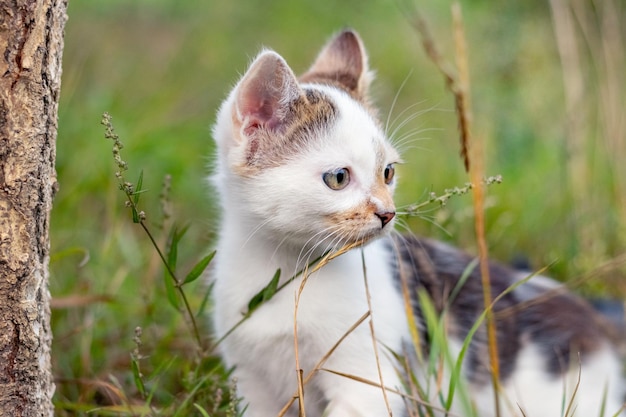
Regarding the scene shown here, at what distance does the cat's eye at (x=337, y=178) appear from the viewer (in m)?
2.23

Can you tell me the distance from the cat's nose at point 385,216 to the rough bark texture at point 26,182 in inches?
33.7

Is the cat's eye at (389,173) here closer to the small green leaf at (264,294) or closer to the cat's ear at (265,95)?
the cat's ear at (265,95)

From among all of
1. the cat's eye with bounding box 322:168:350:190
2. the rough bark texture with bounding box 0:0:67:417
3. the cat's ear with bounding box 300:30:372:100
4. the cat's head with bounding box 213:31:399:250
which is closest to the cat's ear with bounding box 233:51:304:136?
the cat's head with bounding box 213:31:399:250


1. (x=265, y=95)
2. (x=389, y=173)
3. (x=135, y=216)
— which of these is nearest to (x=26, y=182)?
(x=135, y=216)

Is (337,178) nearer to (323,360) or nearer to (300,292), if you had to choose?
(300,292)

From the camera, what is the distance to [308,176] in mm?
2258

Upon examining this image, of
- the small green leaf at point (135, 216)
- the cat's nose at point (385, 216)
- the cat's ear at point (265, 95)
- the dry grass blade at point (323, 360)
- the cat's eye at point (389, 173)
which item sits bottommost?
the dry grass blade at point (323, 360)

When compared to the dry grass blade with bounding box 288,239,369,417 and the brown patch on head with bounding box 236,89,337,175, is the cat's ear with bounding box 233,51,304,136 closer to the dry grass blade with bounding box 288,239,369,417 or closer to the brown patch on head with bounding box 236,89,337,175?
the brown patch on head with bounding box 236,89,337,175

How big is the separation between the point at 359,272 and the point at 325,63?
0.80 meters

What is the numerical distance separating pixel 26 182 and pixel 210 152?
5.67 feet

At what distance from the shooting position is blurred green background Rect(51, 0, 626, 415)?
306cm

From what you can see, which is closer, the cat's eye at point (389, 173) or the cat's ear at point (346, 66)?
the cat's eye at point (389, 173)

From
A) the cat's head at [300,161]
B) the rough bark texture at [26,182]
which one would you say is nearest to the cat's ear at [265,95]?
the cat's head at [300,161]

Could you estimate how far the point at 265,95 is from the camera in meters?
2.30
